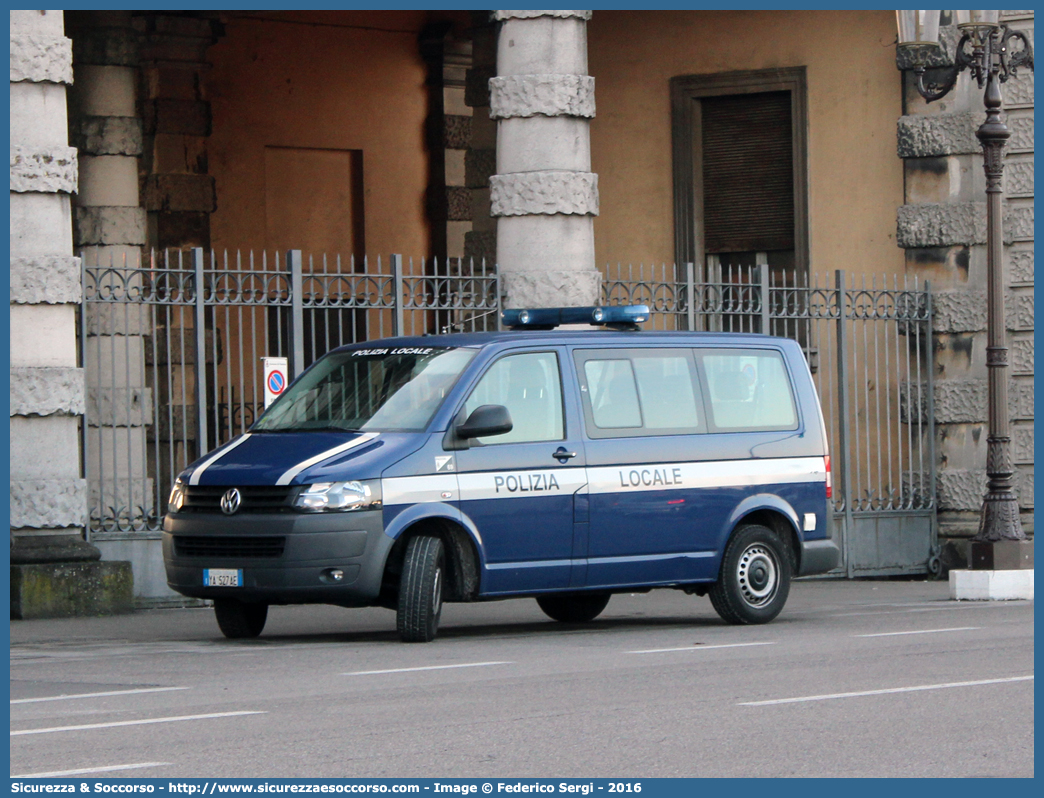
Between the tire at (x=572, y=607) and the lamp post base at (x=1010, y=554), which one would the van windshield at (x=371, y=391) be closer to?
the tire at (x=572, y=607)

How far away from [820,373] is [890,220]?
5.93 feet

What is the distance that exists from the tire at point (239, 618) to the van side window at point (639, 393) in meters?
2.52

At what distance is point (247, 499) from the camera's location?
11883 mm

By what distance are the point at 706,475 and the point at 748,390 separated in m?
0.82

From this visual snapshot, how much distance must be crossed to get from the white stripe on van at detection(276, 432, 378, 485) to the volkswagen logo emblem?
0.33 m

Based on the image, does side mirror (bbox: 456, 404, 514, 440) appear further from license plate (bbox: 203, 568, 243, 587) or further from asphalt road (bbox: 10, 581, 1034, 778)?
license plate (bbox: 203, 568, 243, 587)

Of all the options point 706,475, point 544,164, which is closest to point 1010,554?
point 706,475

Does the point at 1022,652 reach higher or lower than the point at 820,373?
lower

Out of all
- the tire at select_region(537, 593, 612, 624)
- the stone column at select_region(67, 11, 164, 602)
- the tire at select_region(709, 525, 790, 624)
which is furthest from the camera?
the stone column at select_region(67, 11, 164, 602)

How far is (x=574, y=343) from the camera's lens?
1295 centimetres

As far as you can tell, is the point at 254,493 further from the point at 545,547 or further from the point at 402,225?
the point at 402,225

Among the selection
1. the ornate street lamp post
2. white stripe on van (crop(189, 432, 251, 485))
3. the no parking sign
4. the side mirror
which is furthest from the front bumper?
the ornate street lamp post

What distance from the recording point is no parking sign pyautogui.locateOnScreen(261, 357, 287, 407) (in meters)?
15.4

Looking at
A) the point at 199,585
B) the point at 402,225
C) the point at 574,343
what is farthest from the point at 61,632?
the point at 402,225
